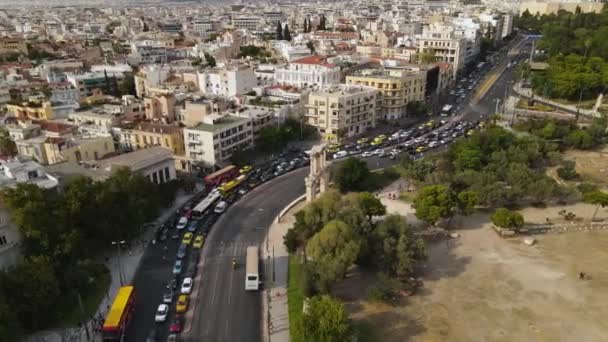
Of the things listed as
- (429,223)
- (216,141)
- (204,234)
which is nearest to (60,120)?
(216,141)

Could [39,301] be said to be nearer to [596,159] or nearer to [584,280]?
[584,280]

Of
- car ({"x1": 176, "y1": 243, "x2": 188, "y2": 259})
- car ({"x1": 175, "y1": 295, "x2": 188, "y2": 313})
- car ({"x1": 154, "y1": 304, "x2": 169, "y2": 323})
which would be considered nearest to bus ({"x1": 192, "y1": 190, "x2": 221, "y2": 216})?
car ({"x1": 176, "y1": 243, "x2": 188, "y2": 259})

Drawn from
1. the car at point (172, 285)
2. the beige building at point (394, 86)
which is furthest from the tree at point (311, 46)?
the car at point (172, 285)

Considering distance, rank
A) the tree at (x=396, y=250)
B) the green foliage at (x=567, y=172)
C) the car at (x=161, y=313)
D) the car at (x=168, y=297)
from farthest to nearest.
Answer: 1. the green foliage at (x=567, y=172)
2. the tree at (x=396, y=250)
3. the car at (x=168, y=297)
4. the car at (x=161, y=313)

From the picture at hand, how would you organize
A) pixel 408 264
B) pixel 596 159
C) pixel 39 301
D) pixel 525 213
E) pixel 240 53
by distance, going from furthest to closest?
pixel 240 53 < pixel 596 159 < pixel 525 213 < pixel 408 264 < pixel 39 301

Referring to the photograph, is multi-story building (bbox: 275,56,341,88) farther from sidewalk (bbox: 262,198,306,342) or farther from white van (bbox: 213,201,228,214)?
sidewalk (bbox: 262,198,306,342)

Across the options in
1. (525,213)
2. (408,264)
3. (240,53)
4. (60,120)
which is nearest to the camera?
(408,264)

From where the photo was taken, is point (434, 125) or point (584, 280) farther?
point (434, 125)

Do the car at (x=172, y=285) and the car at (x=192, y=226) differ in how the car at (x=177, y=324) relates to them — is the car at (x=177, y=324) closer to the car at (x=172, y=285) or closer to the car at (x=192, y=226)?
the car at (x=172, y=285)
